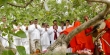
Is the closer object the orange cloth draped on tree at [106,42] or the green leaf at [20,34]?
the green leaf at [20,34]

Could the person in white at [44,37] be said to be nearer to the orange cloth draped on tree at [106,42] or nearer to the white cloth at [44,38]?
the white cloth at [44,38]

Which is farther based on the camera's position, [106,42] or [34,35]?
[34,35]

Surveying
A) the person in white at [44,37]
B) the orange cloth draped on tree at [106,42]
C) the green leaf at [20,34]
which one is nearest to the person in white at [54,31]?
the person in white at [44,37]

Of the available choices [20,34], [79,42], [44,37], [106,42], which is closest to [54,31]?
[44,37]

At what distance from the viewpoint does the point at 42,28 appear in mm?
14414

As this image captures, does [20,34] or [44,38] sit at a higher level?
[44,38]

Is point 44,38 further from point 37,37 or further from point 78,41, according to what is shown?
point 78,41

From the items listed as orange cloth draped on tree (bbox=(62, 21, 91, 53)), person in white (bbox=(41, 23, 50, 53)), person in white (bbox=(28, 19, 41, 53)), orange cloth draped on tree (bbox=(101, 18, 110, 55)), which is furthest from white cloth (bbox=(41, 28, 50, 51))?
orange cloth draped on tree (bbox=(101, 18, 110, 55))

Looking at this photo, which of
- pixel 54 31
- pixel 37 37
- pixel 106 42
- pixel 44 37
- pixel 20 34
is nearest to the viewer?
pixel 20 34

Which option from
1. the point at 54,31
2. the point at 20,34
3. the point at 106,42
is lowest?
the point at 20,34

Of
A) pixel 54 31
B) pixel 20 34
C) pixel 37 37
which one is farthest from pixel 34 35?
pixel 20 34

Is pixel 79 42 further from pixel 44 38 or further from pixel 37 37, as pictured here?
pixel 37 37

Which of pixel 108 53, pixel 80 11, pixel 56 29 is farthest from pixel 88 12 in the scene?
pixel 108 53

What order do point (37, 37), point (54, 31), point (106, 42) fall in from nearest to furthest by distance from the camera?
point (106, 42)
point (54, 31)
point (37, 37)
